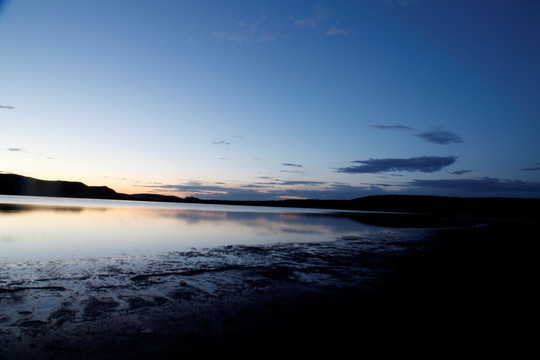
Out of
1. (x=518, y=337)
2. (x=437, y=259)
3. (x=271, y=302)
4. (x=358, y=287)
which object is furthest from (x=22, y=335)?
(x=437, y=259)

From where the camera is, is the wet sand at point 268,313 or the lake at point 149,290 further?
the lake at point 149,290

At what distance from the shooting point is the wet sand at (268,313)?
5160 millimetres

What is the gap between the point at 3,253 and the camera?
13.9m

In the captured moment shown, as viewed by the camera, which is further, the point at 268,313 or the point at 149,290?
the point at 149,290

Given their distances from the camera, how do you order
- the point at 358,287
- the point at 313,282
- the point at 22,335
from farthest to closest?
the point at 313,282 < the point at 358,287 < the point at 22,335

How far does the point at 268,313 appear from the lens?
6965 millimetres

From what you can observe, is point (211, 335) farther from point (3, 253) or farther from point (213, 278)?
point (3, 253)

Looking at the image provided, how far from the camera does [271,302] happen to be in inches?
307

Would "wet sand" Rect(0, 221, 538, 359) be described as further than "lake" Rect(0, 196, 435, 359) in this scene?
No

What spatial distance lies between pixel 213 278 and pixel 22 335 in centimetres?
559

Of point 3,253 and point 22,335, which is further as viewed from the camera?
point 3,253

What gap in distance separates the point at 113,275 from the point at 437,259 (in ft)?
47.0

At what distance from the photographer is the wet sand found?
16.9 ft

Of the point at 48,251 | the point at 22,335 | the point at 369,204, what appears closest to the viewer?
the point at 22,335
